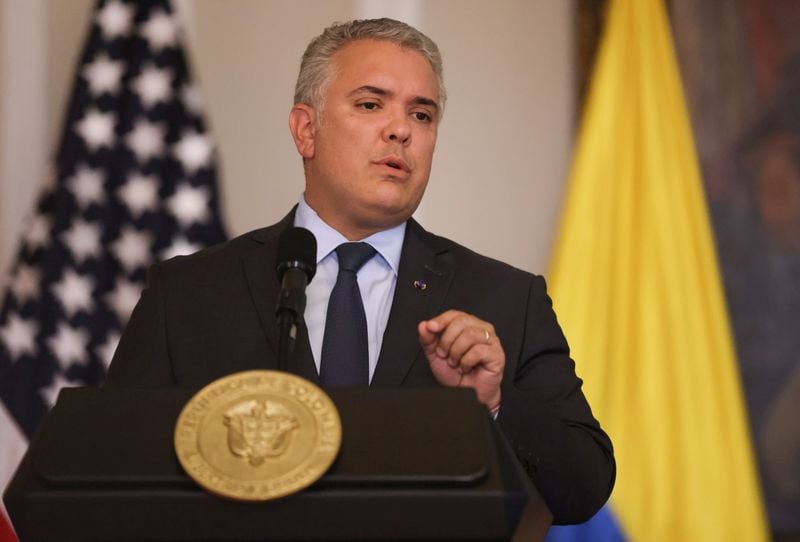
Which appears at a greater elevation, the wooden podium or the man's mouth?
the man's mouth

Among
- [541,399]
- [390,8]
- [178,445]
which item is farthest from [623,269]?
[178,445]

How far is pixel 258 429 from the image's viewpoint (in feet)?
5.09

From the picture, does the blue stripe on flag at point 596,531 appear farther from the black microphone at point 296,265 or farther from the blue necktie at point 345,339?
the black microphone at point 296,265

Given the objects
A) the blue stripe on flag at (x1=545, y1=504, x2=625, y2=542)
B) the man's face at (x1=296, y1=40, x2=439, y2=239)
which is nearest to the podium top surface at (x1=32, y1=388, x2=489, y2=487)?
the man's face at (x1=296, y1=40, x2=439, y2=239)

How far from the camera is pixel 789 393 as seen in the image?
481 cm

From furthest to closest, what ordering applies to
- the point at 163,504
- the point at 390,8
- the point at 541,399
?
1. the point at 390,8
2. the point at 541,399
3. the point at 163,504

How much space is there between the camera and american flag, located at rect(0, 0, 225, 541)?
4.62 metres

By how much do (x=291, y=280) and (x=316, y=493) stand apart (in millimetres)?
533

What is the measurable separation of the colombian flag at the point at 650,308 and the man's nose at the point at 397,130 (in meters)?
1.78

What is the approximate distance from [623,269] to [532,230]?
63 centimetres

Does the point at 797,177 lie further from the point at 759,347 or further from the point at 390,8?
the point at 390,8

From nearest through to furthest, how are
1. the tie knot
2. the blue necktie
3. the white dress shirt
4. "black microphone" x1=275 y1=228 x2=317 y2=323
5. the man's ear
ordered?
"black microphone" x1=275 y1=228 x2=317 y2=323
the blue necktie
the white dress shirt
the tie knot
the man's ear

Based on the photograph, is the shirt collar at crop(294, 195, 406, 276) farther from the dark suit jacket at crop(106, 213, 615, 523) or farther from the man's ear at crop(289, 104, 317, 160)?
the man's ear at crop(289, 104, 317, 160)

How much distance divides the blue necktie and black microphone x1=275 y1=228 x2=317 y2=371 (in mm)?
403
